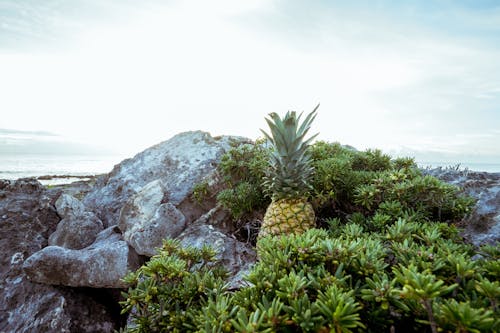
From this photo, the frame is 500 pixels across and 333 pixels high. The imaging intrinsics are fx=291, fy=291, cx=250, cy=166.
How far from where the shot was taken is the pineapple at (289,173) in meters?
3.52

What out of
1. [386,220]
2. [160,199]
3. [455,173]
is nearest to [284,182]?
[386,220]

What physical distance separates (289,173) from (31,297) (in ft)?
13.8

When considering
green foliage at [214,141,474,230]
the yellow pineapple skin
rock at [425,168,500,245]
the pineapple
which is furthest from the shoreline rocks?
the pineapple

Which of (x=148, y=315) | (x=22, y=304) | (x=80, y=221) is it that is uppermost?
(x=148, y=315)

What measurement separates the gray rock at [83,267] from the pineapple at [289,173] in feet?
7.19

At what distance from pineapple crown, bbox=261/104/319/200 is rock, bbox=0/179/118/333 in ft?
10.6

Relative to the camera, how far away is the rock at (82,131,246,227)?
5.61 meters

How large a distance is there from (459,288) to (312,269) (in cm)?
83

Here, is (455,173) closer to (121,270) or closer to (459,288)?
(459,288)

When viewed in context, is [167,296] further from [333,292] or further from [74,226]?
[74,226]

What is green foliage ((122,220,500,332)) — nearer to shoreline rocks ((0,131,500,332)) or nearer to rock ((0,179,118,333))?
shoreline rocks ((0,131,500,332))

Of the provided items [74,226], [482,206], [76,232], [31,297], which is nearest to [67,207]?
[74,226]

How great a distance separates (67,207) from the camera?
18.0 feet

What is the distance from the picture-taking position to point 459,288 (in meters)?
1.67
